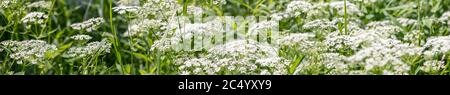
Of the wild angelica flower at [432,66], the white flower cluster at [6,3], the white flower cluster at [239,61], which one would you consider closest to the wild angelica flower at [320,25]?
the white flower cluster at [239,61]

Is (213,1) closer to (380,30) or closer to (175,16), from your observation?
(175,16)

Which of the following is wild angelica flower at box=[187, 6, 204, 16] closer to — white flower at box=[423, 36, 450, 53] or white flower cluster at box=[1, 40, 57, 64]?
white flower cluster at box=[1, 40, 57, 64]

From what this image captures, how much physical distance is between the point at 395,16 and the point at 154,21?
56.3 inches

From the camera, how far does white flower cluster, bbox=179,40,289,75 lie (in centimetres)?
300

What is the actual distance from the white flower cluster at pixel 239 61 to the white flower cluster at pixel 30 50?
0.61 meters

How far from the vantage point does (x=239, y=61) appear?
3.04m

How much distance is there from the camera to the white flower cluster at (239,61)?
3004 mm

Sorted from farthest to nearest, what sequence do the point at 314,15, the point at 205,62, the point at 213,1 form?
1. the point at 314,15
2. the point at 213,1
3. the point at 205,62

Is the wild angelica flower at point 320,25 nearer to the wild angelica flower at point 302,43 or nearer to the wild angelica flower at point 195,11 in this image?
the wild angelica flower at point 302,43

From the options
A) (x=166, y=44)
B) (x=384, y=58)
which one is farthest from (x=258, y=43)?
(x=384, y=58)
